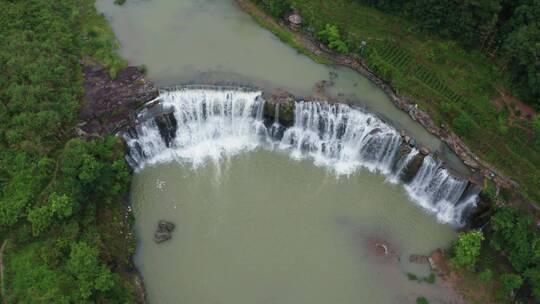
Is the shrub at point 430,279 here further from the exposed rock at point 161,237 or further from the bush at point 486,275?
the exposed rock at point 161,237

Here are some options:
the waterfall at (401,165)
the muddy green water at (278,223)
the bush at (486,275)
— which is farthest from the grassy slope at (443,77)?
the bush at (486,275)

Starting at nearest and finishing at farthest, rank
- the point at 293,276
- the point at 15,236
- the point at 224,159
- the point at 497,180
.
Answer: the point at 15,236 → the point at 293,276 → the point at 497,180 → the point at 224,159

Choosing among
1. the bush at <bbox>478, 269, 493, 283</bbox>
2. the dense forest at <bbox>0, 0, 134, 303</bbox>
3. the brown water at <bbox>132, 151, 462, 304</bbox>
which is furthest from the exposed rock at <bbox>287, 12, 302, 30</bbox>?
the bush at <bbox>478, 269, 493, 283</bbox>

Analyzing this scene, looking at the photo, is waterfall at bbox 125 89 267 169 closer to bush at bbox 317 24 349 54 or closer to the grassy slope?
bush at bbox 317 24 349 54

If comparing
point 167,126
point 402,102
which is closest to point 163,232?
point 167,126

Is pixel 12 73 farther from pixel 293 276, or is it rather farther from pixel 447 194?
pixel 447 194

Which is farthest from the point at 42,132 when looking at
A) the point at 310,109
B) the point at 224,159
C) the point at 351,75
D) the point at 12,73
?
the point at 351,75
